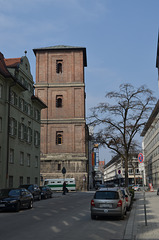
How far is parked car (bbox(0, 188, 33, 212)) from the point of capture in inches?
752

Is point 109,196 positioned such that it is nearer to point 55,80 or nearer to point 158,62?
point 55,80

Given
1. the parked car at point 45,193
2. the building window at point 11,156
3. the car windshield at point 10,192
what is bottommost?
the parked car at point 45,193

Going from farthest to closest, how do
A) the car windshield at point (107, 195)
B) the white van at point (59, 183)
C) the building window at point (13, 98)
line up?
the white van at point (59, 183) < the building window at point (13, 98) < the car windshield at point (107, 195)

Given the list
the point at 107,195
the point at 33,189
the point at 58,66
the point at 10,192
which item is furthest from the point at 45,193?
the point at 58,66

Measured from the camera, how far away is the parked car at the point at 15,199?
19.1m

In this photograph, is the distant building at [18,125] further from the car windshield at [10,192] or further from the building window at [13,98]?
the car windshield at [10,192]

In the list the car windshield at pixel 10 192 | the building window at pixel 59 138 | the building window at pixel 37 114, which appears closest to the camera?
the car windshield at pixel 10 192

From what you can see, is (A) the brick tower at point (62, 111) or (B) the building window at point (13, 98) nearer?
(B) the building window at point (13, 98)

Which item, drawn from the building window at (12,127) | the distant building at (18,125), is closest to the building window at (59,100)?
the distant building at (18,125)

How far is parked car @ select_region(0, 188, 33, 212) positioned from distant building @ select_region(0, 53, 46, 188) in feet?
36.0

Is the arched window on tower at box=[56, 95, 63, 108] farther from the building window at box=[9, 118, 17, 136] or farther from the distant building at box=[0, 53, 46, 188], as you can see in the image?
the building window at box=[9, 118, 17, 136]

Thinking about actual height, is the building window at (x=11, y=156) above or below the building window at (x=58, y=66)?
below

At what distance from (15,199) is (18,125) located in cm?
1825

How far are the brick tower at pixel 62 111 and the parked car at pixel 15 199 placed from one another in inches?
1385
